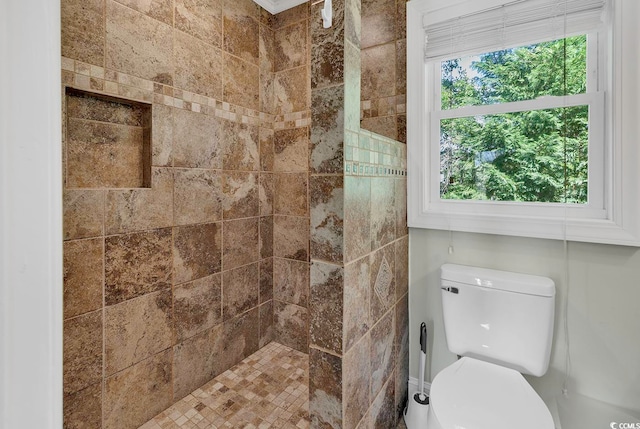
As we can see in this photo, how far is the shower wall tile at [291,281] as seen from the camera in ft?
7.55

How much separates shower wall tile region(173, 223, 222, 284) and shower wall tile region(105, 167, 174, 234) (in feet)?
0.44

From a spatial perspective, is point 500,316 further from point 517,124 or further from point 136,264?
point 136,264

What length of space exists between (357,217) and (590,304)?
3.79 ft

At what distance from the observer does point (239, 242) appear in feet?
7.02

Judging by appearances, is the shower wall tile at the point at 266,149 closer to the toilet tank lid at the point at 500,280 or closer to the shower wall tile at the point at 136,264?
the shower wall tile at the point at 136,264

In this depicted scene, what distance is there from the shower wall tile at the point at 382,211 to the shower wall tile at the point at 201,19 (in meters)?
1.44

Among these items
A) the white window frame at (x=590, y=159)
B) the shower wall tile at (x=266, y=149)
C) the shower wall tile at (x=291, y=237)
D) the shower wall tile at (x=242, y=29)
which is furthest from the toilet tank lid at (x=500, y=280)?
the shower wall tile at (x=242, y=29)

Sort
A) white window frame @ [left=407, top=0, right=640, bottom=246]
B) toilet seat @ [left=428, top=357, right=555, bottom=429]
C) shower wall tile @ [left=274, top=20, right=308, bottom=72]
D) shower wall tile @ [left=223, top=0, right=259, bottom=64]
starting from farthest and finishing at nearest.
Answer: shower wall tile @ [left=274, top=20, right=308, bottom=72]
shower wall tile @ [left=223, top=0, right=259, bottom=64]
white window frame @ [left=407, top=0, right=640, bottom=246]
toilet seat @ [left=428, top=357, right=555, bottom=429]

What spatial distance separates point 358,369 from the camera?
1200 mm

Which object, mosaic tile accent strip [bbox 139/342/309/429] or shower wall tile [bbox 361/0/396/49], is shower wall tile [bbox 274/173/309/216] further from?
mosaic tile accent strip [bbox 139/342/309/429]

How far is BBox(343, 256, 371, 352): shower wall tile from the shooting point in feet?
3.63

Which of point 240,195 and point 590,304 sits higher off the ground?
point 240,195

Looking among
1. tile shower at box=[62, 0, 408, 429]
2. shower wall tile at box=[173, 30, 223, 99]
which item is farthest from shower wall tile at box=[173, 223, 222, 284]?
shower wall tile at box=[173, 30, 223, 99]

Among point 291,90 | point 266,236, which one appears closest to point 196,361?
point 266,236
